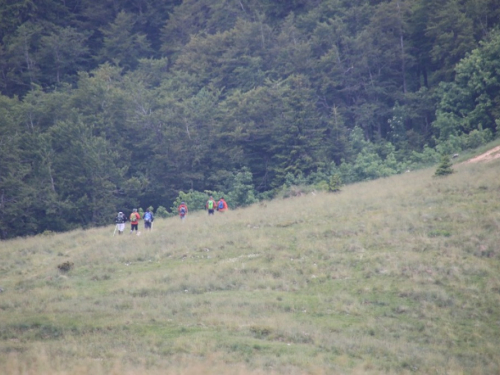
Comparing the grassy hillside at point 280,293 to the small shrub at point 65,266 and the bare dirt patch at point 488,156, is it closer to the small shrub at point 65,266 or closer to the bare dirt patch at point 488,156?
the small shrub at point 65,266

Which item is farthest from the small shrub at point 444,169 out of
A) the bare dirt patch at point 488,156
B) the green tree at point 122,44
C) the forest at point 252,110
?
the green tree at point 122,44

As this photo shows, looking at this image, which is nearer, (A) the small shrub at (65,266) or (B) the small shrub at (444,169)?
(A) the small shrub at (65,266)

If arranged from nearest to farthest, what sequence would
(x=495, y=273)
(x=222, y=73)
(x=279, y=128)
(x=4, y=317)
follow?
(x=4, y=317), (x=495, y=273), (x=279, y=128), (x=222, y=73)

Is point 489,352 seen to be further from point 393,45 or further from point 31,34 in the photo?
point 31,34

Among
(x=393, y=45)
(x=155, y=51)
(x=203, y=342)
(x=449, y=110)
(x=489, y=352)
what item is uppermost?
(x=155, y=51)

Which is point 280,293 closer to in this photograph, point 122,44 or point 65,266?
point 65,266

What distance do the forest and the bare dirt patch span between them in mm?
8014

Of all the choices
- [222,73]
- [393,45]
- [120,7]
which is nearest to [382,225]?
[393,45]

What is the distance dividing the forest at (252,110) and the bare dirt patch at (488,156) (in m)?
8.01

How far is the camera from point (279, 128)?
59219 millimetres

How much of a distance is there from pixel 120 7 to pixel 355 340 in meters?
82.1

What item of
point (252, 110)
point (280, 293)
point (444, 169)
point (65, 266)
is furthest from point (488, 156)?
point (65, 266)

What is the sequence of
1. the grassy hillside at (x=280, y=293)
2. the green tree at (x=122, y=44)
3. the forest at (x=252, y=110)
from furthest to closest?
the green tree at (x=122, y=44) → the forest at (x=252, y=110) → the grassy hillside at (x=280, y=293)

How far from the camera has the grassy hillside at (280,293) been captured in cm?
1673
